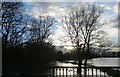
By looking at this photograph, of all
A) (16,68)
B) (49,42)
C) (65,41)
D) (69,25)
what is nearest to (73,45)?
(65,41)

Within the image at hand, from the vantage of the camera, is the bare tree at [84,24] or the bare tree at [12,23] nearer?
the bare tree at [12,23]

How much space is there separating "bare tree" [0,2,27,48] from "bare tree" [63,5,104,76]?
2.14 meters

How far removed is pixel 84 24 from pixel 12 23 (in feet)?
10.5

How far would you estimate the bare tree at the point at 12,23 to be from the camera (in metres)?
9.67

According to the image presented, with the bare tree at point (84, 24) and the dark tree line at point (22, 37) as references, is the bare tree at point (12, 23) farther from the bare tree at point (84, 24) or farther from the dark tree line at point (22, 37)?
the bare tree at point (84, 24)

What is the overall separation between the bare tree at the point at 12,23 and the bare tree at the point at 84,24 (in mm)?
2135

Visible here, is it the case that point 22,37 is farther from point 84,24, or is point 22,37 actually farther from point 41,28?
point 84,24

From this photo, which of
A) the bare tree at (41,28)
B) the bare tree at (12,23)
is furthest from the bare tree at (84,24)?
the bare tree at (12,23)

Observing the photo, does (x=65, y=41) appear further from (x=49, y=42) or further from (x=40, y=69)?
(x=40, y=69)

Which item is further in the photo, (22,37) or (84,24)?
(84,24)

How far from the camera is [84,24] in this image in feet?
36.7

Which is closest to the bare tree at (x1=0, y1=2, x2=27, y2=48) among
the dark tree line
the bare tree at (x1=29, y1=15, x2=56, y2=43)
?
the dark tree line

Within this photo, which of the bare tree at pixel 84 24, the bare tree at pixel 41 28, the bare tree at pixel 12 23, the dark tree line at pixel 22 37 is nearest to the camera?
the dark tree line at pixel 22 37

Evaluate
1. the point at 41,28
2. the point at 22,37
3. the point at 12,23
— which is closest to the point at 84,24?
the point at 41,28
